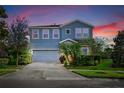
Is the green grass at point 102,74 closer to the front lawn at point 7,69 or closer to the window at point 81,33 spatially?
the window at point 81,33

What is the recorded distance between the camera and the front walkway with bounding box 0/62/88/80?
1539 cm

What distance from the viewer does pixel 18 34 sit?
50.4 feet

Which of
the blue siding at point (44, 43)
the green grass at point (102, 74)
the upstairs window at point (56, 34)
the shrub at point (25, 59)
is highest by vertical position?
the upstairs window at point (56, 34)

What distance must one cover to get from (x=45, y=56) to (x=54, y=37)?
1.54ft

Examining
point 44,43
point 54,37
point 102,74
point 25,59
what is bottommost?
point 102,74

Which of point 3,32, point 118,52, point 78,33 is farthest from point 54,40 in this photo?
point 118,52

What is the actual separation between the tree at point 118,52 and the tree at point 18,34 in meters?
1.97

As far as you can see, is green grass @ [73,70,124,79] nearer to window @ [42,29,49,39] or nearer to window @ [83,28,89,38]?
window @ [83,28,89,38]

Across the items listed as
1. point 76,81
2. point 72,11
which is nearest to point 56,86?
point 76,81

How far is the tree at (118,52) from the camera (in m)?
15.6

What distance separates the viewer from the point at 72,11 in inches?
608

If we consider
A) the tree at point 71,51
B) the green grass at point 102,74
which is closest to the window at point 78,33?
the tree at point 71,51

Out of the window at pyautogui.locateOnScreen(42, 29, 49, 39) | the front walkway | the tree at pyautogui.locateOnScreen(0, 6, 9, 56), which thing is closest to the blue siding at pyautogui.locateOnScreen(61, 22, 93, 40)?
the window at pyautogui.locateOnScreen(42, 29, 49, 39)

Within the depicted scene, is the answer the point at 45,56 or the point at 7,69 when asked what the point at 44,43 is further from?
the point at 7,69
